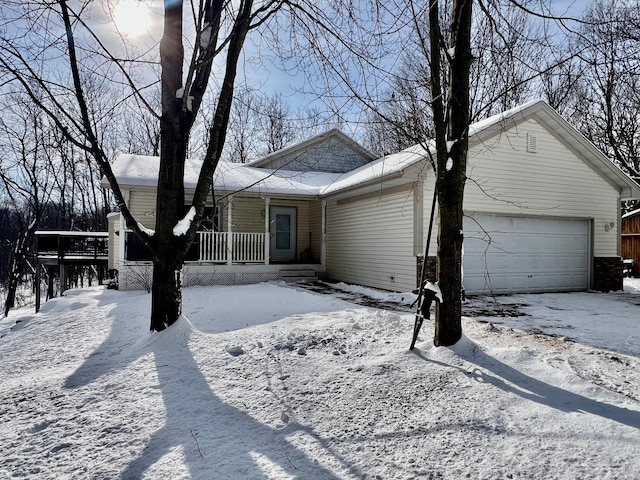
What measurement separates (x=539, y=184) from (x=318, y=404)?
976 centimetres

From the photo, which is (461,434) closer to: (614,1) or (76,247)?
(614,1)

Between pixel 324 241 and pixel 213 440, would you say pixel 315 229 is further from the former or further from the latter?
pixel 213 440

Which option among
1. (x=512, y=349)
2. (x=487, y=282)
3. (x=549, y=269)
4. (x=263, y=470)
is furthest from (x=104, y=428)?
(x=549, y=269)

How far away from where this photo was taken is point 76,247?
1677cm

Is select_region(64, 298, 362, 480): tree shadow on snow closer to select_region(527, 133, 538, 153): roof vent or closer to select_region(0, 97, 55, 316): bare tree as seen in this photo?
select_region(527, 133, 538, 153): roof vent

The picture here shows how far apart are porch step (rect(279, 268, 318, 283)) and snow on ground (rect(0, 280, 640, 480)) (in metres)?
6.71

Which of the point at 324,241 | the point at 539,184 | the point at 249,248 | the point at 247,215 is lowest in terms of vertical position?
the point at 249,248

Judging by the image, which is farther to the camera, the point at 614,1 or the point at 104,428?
the point at 614,1

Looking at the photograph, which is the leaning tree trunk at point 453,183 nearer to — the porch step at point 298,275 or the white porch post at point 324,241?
the porch step at point 298,275

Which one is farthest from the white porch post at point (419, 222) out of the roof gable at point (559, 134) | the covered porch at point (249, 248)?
the covered porch at point (249, 248)

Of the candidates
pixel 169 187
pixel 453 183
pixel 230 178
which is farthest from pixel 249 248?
pixel 453 183

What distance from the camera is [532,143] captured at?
1017 centimetres

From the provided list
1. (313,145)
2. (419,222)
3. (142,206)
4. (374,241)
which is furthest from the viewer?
(313,145)

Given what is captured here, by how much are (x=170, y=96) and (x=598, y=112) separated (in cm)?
2109
